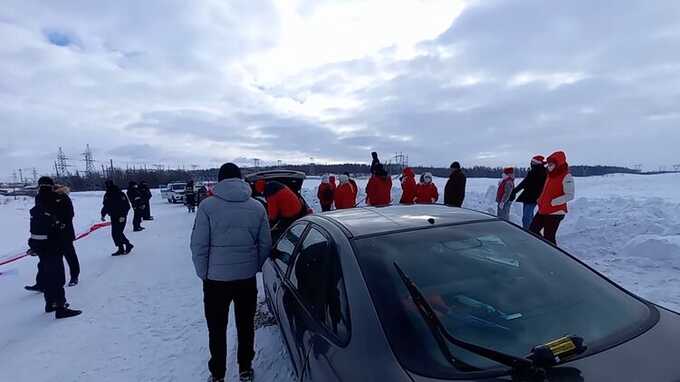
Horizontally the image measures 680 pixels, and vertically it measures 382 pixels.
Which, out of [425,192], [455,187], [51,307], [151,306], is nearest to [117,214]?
[51,307]

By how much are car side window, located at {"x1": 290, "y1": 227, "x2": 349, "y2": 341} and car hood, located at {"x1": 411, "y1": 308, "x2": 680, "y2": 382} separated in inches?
22.8

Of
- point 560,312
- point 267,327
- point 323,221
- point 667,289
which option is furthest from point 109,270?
point 667,289

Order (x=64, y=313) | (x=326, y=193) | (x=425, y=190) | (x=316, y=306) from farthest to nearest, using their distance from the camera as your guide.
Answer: (x=326, y=193), (x=425, y=190), (x=64, y=313), (x=316, y=306)

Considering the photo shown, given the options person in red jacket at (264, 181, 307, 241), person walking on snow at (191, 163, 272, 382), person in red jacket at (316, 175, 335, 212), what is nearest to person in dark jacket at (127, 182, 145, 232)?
person in red jacket at (316, 175, 335, 212)

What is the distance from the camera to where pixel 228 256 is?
3.09 meters

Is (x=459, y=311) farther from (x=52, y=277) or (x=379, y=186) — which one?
(x=379, y=186)

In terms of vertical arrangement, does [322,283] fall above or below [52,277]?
above

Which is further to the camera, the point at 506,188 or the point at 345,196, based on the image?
the point at 345,196

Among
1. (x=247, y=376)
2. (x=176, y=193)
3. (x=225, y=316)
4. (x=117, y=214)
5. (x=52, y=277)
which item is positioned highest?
(x=117, y=214)

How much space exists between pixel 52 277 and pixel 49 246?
1.43 ft

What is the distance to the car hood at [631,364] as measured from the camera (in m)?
1.35

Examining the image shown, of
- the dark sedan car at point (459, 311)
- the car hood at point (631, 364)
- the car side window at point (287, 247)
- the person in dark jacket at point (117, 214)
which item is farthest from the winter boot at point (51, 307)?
the car hood at point (631, 364)

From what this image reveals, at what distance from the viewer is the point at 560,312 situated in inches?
72.0

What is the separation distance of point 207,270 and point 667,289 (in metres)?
5.77
